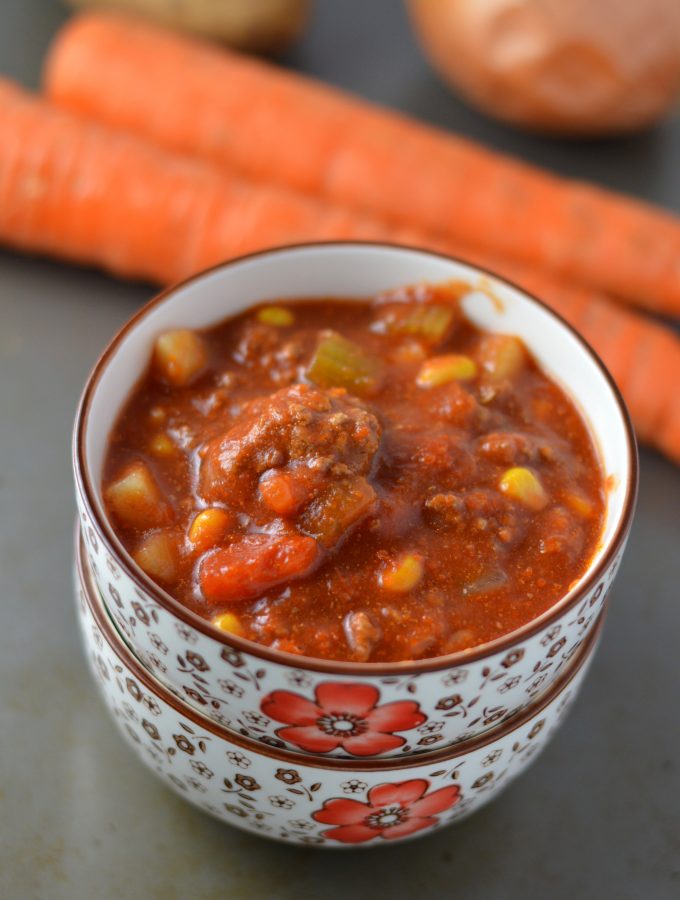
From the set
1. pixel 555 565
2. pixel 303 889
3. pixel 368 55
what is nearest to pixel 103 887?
pixel 303 889

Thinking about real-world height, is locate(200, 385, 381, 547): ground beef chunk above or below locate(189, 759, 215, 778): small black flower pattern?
above

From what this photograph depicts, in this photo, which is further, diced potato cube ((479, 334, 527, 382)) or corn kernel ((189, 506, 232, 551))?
diced potato cube ((479, 334, 527, 382))

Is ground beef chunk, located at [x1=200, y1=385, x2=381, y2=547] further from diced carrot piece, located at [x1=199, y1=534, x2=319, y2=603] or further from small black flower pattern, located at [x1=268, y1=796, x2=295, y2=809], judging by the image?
small black flower pattern, located at [x1=268, y1=796, x2=295, y2=809]

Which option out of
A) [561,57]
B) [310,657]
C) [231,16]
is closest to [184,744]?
[310,657]

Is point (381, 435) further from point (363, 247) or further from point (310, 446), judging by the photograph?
point (363, 247)

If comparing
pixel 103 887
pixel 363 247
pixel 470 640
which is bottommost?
pixel 103 887

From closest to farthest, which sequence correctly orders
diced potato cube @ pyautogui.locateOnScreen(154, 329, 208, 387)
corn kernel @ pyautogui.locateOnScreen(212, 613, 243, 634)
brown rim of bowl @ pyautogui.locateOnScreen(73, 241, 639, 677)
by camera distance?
1. brown rim of bowl @ pyautogui.locateOnScreen(73, 241, 639, 677)
2. corn kernel @ pyautogui.locateOnScreen(212, 613, 243, 634)
3. diced potato cube @ pyautogui.locateOnScreen(154, 329, 208, 387)

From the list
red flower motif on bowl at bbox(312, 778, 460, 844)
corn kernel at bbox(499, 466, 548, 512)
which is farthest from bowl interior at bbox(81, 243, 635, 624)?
red flower motif on bowl at bbox(312, 778, 460, 844)

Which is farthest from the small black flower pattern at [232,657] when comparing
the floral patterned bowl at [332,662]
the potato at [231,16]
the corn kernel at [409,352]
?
the potato at [231,16]
